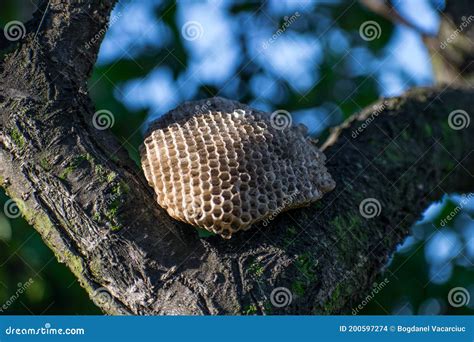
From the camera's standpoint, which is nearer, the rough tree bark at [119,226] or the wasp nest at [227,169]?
the rough tree bark at [119,226]

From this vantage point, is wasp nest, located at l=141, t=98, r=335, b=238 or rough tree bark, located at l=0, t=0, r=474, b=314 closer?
rough tree bark, located at l=0, t=0, r=474, b=314

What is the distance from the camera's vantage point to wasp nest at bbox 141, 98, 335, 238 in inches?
74.9

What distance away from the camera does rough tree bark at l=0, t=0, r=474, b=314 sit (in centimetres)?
180

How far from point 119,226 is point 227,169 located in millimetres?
364

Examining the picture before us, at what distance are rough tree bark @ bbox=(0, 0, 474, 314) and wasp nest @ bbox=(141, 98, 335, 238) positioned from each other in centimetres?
7

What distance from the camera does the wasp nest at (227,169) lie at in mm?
1903

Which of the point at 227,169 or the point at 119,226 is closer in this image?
the point at 119,226

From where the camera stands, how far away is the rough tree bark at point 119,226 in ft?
5.90

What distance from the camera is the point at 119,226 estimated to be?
5.97 feet

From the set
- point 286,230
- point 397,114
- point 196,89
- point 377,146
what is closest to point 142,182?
point 286,230

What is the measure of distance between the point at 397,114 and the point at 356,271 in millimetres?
854

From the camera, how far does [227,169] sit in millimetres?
1936

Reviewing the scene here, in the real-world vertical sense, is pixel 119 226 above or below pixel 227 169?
below

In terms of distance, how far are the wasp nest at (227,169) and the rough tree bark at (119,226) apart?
7cm
